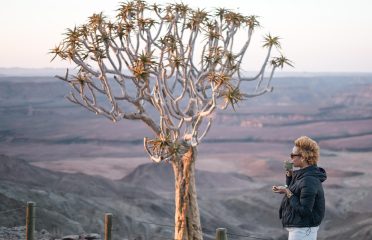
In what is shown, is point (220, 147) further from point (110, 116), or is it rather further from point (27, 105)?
point (110, 116)

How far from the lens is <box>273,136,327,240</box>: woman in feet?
18.4

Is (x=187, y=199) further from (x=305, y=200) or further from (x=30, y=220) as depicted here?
(x=305, y=200)

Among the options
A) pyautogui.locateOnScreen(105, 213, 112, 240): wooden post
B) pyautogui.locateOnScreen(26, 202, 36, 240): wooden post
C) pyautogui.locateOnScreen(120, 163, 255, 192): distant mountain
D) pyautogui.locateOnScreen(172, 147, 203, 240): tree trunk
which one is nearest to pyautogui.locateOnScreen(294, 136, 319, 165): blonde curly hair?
pyautogui.locateOnScreen(105, 213, 112, 240): wooden post

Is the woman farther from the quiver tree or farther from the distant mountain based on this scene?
the distant mountain

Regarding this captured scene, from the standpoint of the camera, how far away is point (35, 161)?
52156 mm

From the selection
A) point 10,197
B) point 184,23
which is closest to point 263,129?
point 10,197

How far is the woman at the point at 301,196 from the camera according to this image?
18.4ft

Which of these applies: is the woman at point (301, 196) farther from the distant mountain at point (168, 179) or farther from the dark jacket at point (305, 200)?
the distant mountain at point (168, 179)

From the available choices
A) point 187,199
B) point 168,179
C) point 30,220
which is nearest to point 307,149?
point 30,220

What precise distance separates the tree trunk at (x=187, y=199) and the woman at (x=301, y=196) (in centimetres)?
610

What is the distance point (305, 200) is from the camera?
5.54 meters

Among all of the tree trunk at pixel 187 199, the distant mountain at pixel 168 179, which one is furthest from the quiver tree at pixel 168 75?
the distant mountain at pixel 168 179

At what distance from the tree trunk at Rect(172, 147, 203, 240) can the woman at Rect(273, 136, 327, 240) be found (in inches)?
240

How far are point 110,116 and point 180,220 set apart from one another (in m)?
2.24
